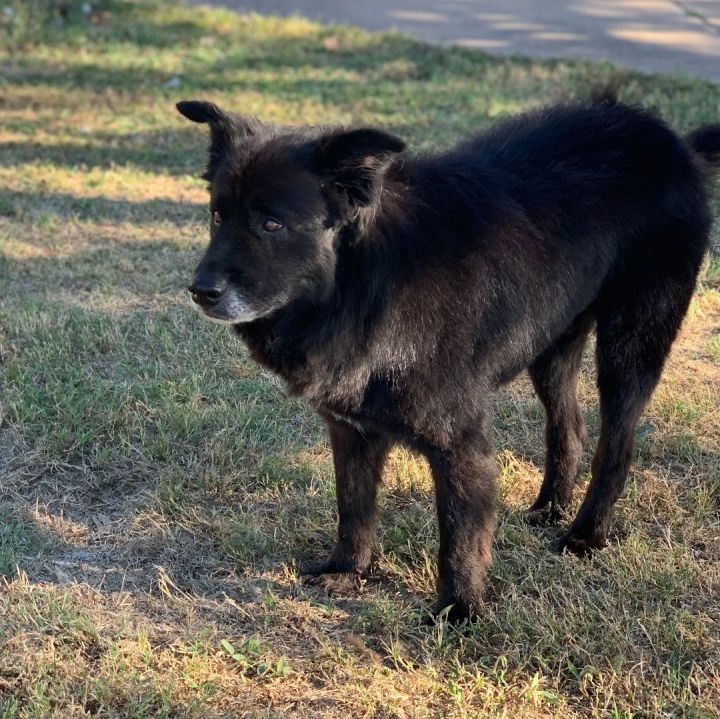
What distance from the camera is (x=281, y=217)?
293 centimetres

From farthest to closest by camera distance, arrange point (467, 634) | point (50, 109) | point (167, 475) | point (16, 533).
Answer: point (50, 109)
point (167, 475)
point (16, 533)
point (467, 634)

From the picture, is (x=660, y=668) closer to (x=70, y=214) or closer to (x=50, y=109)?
(x=70, y=214)

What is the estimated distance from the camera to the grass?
10.1ft

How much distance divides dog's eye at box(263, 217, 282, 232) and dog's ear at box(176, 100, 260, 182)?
329mm

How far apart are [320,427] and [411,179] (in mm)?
1640

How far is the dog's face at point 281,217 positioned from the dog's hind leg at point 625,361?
118cm

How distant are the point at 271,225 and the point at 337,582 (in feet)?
4.64

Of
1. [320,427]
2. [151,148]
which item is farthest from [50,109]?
[320,427]

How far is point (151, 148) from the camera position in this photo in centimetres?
845

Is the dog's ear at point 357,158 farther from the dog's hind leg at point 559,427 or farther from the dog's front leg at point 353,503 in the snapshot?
the dog's hind leg at point 559,427

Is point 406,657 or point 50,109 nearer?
point 406,657

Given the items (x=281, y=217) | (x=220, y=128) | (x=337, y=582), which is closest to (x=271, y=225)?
(x=281, y=217)

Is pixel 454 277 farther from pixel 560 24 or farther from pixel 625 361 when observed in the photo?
pixel 560 24

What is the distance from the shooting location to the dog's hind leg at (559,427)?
391cm
